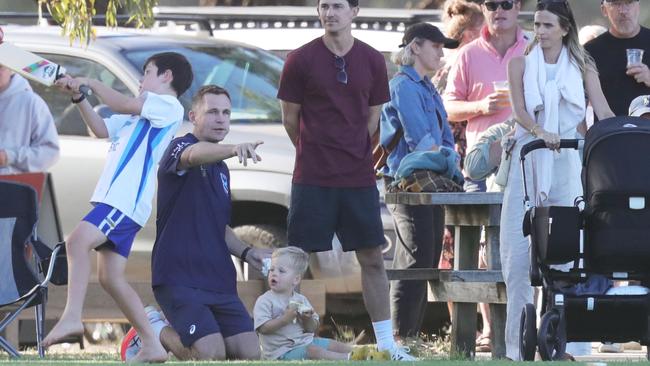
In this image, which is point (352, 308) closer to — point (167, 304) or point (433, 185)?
point (433, 185)

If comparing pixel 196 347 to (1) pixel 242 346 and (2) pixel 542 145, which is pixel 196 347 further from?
(2) pixel 542 145

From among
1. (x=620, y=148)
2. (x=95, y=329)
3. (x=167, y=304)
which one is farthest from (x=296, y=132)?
(x=95, y=329)

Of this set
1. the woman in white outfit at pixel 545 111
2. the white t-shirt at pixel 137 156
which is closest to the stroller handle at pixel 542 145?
the woman in white outfit at pixel 545 111

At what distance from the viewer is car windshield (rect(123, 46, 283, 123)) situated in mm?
14047

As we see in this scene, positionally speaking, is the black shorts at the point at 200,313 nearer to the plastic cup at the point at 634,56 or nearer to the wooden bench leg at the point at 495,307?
the wooden bench leg at the point at 495,307

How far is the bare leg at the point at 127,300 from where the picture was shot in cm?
1033

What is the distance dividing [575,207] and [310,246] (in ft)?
5.60

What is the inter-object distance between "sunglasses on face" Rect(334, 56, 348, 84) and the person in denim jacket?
3.47 feet

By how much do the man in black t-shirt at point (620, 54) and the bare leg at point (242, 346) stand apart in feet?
9.01

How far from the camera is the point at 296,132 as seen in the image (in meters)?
11.8

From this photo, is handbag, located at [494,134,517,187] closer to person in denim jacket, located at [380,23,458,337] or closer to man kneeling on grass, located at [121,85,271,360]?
person in denim jacket, located at [380,23,458,337]

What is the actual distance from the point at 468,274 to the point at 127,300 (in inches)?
116

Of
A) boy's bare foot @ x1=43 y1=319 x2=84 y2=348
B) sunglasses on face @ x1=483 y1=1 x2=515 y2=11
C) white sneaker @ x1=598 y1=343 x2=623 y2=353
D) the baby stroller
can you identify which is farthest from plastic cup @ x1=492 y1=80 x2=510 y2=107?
boy's bare foot @ x1=43 y1=319 x2=84 y2=348

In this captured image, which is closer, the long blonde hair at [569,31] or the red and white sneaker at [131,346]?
the red and white sneaker at [131,346]
